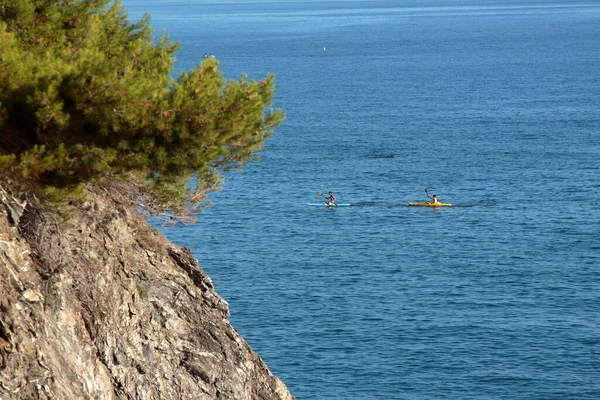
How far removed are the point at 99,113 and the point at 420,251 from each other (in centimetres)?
5525

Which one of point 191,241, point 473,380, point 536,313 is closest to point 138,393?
point 473,380

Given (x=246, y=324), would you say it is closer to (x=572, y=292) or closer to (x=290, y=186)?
(x=572, y=292)

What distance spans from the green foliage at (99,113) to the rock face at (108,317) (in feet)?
4.38

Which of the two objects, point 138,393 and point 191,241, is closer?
point 138,393

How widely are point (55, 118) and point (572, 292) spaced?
4940 cm

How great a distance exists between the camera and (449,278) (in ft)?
207

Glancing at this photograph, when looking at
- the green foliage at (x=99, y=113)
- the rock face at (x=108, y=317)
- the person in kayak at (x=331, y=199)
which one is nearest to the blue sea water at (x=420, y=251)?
the person in kayak at (x=331, y=199)

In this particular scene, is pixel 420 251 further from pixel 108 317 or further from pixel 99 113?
pixel 99 113

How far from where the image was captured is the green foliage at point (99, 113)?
1495 centimetres

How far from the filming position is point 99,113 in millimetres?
15133

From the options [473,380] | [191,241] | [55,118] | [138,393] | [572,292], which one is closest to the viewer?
[55,118]

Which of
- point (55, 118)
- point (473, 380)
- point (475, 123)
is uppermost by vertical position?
point (475, 123)

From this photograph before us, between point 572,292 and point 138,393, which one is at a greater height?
point 572,292

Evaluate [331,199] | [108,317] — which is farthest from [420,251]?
[108,317]
